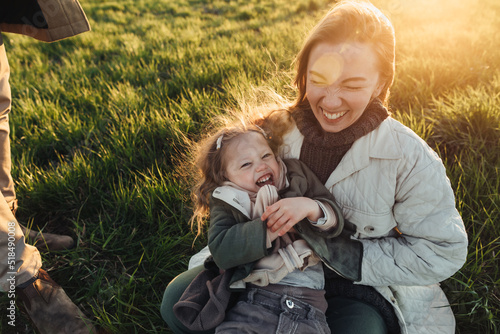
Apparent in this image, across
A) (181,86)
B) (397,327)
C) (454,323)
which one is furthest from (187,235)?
(181,86)

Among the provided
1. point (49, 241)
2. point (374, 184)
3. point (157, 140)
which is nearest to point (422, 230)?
point (374, 184)

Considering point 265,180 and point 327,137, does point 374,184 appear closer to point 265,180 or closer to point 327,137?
point 327,137

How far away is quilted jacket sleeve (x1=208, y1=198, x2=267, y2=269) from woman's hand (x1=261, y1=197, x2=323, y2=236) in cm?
4

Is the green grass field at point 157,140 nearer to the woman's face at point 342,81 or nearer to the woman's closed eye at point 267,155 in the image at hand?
the woman's closed eye at point 267,155

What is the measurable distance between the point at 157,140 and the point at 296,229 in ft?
5.31

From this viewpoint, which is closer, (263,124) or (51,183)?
(263,124)

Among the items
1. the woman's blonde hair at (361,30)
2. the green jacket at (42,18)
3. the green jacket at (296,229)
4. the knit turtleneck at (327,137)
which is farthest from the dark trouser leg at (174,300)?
the green jacket at (42,18)

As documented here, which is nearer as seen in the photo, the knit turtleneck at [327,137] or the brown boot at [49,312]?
the knit turtleneck at [327,137]

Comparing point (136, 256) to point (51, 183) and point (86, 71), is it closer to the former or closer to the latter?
point (51, 183)

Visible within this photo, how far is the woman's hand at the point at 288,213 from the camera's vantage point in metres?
1.26

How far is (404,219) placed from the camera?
1347 mm

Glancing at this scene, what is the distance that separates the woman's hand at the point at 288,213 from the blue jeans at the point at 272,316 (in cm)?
29

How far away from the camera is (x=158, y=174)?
237cm

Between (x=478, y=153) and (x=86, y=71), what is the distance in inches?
161
